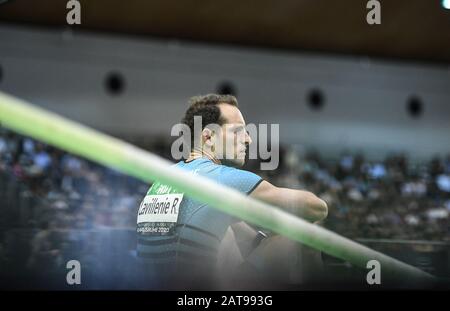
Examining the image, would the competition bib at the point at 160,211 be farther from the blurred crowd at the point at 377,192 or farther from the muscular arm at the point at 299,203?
the blurred crowd at the point at 377,192

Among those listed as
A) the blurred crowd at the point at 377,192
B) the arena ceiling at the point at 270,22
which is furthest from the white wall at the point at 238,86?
the blurred crowd at the point at 377,192

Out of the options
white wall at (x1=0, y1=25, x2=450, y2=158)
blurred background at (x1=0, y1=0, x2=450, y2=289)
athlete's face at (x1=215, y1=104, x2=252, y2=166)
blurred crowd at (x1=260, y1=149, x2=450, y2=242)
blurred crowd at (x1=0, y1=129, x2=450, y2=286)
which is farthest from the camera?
white wall at (x1=0, y1=25, x2=450, y2=158)

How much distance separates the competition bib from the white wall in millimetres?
8431

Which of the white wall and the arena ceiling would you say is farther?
the white wall

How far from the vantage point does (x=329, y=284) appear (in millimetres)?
2568

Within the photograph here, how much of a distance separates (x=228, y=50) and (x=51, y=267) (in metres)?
9.50

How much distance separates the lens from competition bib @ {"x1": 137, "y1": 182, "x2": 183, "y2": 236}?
2299 mm

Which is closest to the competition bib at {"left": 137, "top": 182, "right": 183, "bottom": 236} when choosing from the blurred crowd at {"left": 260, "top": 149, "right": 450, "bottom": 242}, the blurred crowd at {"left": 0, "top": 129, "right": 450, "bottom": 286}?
the blurred crowd at {"left": 0, "top": 129, "right": 450, "bottom": 286}

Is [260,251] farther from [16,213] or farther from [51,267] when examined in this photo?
[16,213]

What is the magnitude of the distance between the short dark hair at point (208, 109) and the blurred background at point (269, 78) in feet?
10.9

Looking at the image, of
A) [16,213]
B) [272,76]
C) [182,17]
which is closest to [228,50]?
[272,76]

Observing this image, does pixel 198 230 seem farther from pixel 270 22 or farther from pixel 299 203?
pixel 270 22

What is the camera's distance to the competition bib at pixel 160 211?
2.30 meters

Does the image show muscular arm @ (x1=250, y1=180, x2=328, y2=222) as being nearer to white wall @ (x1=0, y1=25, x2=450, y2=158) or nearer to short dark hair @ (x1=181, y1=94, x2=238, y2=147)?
short dark hair @ (x1=181, y1=94, x2=238, y2=147)
